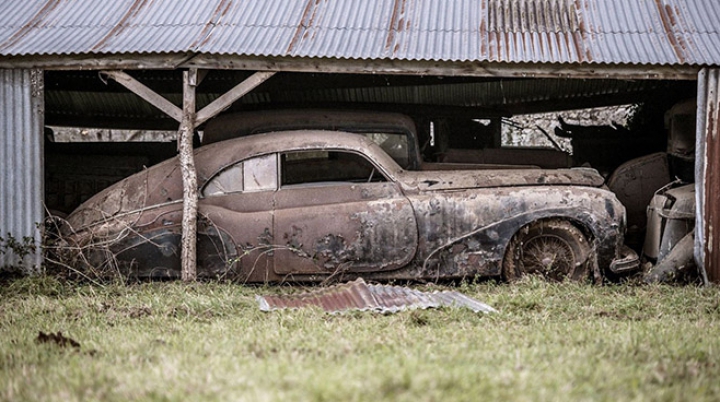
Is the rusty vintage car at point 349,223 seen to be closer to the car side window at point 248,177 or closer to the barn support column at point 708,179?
the car side window at point 248,177

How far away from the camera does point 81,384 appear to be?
3973mm

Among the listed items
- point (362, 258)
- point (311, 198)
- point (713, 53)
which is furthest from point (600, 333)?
point (713, 53)

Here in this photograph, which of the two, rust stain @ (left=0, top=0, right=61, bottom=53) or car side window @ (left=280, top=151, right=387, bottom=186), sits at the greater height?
rust stain @ (left=0, top=0, right=61, bottom=53)

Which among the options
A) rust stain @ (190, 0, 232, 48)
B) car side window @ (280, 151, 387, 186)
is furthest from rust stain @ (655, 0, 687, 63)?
rust stain @ (190, 0, 232, 48)

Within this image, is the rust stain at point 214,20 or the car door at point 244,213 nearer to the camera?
the car door at point 244,213

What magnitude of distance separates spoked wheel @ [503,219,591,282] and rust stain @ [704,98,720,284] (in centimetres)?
118

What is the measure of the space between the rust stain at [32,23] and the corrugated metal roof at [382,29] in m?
0.01

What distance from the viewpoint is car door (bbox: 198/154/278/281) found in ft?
25.9

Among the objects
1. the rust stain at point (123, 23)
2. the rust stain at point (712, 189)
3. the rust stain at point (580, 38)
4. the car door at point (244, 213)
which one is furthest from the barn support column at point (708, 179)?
the rust stain at point (123, 23)

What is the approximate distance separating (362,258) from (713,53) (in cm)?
407

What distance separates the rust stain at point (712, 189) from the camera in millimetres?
7941

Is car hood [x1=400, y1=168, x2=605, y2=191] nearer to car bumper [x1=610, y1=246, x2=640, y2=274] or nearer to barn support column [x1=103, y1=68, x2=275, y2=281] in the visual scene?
car bumper [x1=610, y1=246, x2=640, y2=274]

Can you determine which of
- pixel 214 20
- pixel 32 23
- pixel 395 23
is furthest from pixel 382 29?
pixel 32 23

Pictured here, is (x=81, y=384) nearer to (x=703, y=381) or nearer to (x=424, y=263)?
(x=703, y=381)
